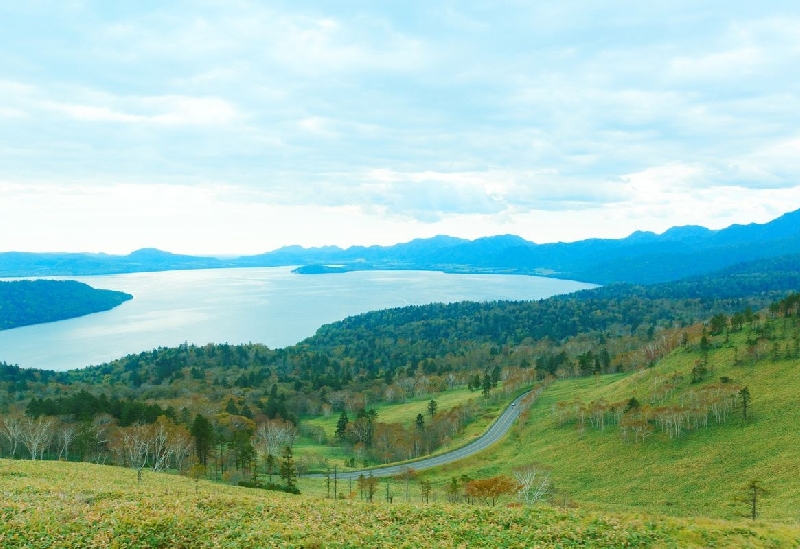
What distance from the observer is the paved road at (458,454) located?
7719 cm

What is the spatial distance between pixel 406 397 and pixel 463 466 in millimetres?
70512

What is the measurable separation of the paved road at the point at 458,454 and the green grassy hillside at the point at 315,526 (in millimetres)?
46502

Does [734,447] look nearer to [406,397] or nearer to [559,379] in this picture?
[559,379]

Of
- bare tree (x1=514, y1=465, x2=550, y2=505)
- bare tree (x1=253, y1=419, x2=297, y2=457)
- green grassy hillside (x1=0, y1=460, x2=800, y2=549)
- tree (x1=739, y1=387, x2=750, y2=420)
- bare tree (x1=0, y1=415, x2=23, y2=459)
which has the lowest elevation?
bare tree (x1=253, y1=419, x2=297, y2=457)

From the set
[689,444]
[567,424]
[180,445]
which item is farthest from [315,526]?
[567,424]

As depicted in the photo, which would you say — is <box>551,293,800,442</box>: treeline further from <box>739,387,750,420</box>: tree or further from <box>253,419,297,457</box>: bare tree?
<box>253,419,297,457</box>: bare tree

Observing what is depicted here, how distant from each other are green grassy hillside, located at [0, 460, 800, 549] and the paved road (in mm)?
46502

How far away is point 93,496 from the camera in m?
30.0

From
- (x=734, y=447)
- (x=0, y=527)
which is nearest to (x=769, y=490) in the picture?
(x=734, y=447)

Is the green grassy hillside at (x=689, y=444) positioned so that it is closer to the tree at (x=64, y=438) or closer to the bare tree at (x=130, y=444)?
the bare tree at (x=130, y=444)

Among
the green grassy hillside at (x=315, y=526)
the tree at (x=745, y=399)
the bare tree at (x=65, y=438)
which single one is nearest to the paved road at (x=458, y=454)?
the bare tree at (x=65, y=438)

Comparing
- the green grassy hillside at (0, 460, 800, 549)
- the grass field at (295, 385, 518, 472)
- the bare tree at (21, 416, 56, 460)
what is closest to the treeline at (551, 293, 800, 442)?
the grass field at (295, 385, 518, 472)

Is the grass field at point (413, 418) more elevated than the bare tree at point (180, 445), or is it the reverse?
the bare tree at point (180, 445)

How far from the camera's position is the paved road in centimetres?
7719
